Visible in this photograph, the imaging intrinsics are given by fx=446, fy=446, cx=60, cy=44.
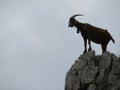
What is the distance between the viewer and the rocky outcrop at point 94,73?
43031 mm

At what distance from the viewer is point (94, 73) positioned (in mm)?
43875

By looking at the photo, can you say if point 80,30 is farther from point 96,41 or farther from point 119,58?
point 119,58

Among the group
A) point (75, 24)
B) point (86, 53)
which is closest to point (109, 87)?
point (86, 53)

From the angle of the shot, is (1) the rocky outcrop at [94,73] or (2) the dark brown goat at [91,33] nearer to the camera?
(1) the rocky outcrop at [94,73]

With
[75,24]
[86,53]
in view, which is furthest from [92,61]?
[75,24]

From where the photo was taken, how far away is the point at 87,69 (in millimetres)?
44469

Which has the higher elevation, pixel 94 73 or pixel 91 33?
pixel 91 33

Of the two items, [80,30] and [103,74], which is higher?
[80,30]

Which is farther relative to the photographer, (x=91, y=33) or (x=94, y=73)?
(x=91, y=33)

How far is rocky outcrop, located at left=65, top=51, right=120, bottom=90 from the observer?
1694 inches

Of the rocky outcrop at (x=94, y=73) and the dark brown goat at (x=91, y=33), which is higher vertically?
the dark brown goat at (x=91, y=33)

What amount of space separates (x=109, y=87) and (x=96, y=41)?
6.32 metres

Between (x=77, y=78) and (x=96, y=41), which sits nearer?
(x=77, y=78)

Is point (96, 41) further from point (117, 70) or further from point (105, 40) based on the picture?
point (117, 70)
